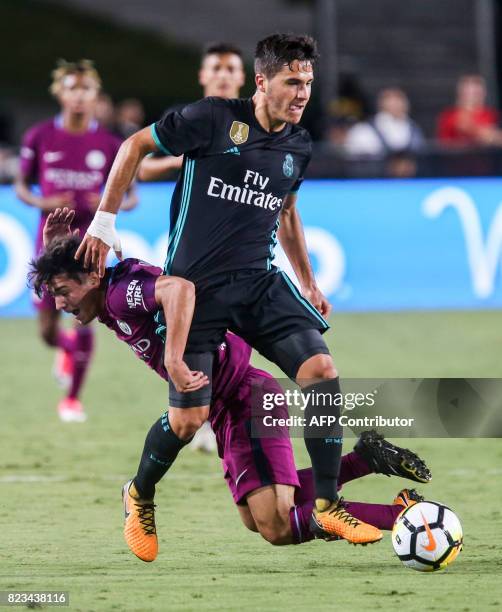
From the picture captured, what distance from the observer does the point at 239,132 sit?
18.9 feet

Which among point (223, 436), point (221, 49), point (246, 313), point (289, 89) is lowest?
point (223, 436)

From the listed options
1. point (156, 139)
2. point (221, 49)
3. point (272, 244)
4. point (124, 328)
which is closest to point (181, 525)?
point (124, 328)

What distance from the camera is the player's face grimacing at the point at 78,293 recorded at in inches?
226

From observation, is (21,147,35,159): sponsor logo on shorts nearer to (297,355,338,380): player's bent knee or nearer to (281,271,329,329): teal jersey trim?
(281,271,329,329): teal jersey trim

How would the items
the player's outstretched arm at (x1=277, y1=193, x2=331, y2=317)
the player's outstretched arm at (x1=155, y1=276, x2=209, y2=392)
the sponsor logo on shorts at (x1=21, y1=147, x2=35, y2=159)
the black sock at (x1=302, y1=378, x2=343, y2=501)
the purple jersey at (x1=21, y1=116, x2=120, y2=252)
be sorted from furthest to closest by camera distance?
the sponsor logo on shorts at (x1=21, y1=147, x2=35, y2=159), the purple jersey at (x1=21, y1=116, x2=120, y2=252), the player's outstretched arm at (x1=277, y1=193, x2=331, y2=317), the black sock at (x1=302, y1=378, x2=343, y2=501), the player's outstretched arm at (x1=155, y1=276, x2=209, y2=392)

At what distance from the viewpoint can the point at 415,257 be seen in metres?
14.3

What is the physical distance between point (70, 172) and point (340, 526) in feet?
17.6

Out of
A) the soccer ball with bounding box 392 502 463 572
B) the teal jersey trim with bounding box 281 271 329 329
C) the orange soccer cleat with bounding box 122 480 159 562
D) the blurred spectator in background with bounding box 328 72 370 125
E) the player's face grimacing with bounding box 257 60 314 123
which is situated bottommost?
the blurred spectator in background with bounding box 328 72 370 125

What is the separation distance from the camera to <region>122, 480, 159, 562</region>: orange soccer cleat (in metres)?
5.62

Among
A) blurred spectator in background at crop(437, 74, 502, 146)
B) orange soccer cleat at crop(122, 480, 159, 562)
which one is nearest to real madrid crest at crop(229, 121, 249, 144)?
orange soccer cleat at crop(122, 480, 159, 562)

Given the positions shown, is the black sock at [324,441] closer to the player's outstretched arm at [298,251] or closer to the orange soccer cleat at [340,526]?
the orange soccer cleat at [340,526]

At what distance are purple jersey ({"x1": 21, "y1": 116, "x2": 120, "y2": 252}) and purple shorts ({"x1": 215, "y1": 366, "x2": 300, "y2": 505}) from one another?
14.0ft

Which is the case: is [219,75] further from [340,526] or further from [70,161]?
[340,526]

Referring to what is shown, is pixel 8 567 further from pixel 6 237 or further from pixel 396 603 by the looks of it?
pixel 6 237
